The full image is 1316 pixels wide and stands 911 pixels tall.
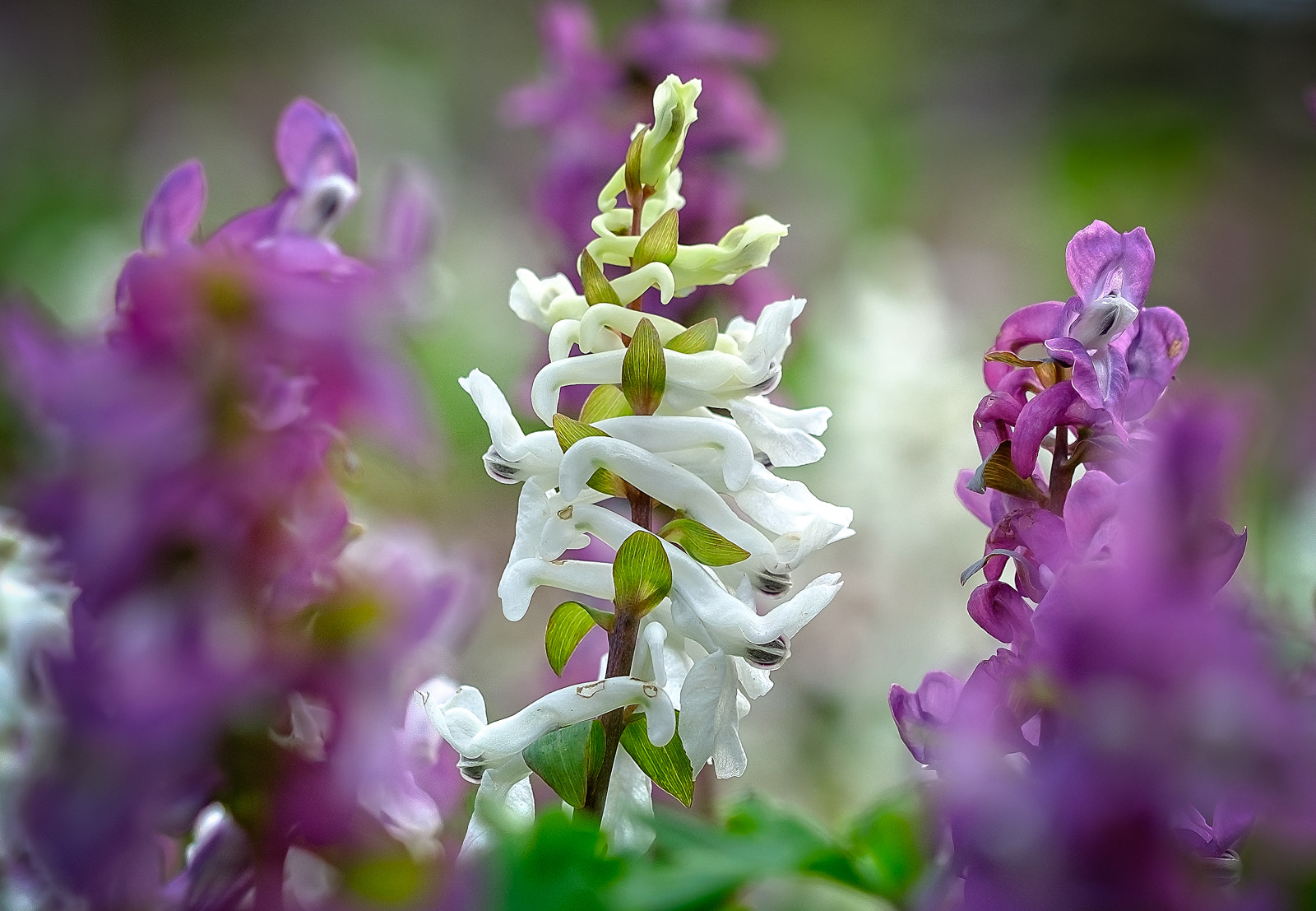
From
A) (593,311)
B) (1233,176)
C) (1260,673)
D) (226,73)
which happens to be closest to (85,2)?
(226,73)

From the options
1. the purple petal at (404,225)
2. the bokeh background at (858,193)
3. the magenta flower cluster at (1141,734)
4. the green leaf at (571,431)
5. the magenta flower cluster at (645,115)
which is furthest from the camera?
the bokeh background at (858,193)

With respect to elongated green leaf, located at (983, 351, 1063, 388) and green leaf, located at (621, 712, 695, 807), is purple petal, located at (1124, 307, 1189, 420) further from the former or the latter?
green leaf, located at (621, 712, 695, 807)

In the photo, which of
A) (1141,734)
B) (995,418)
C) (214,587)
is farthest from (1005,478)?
(214,587)

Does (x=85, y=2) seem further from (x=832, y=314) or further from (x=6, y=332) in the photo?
(x=6, y=332)

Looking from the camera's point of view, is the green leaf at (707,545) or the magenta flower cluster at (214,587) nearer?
the magenta flower cluster at (214,587)

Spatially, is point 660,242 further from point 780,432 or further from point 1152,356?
point 1152,356

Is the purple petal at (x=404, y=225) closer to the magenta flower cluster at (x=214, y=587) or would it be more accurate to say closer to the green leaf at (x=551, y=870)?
the magenta flower cluster at (x=214, y=587)

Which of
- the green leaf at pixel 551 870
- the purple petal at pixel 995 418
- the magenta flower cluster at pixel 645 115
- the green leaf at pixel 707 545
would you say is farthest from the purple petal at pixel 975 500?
the magenta flower cluster at pixel 645 115
